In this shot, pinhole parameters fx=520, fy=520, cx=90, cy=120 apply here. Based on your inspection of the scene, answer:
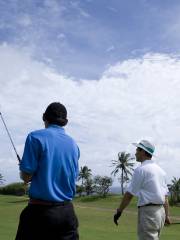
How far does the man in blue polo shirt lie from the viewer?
18.2ft

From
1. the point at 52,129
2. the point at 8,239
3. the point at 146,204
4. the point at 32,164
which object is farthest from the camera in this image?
the point at 8,239

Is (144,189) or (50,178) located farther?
(144,189)

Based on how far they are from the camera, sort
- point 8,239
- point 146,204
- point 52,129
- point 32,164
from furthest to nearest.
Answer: point 8,239, point 146,204, point 52,129, point 32,164

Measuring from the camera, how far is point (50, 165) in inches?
223

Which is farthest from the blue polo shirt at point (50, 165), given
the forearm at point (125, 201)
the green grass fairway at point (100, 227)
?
the green grass fairway at point (100, 227)

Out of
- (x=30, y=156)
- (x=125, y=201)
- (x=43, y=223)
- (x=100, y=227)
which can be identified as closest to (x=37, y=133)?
(x=30, y=156)

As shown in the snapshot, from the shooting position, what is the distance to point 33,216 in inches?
220

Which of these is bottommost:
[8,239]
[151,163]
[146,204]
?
[8,239]

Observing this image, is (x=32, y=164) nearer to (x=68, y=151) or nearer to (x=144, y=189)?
(x=68, y=151)

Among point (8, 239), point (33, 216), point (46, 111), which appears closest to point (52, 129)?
point (46, 111)

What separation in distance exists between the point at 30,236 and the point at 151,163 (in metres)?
3.68

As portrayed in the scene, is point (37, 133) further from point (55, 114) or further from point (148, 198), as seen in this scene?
point (148, 198)

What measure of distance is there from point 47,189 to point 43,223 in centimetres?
36

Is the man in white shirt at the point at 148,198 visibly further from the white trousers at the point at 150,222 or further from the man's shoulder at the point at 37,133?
the man's shoulder at the point at 37,133
